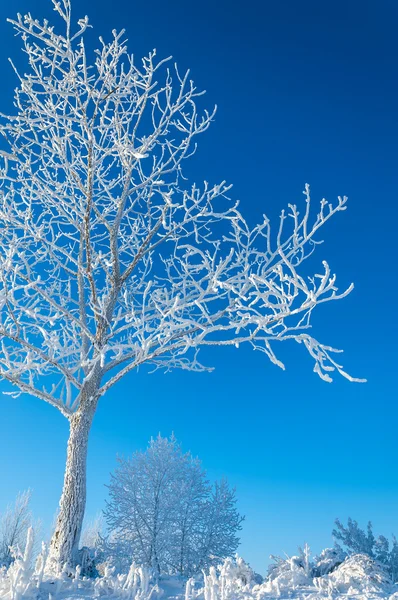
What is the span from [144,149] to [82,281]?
240cm

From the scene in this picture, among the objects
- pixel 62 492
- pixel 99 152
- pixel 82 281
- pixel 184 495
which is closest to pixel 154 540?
pixel 184 495

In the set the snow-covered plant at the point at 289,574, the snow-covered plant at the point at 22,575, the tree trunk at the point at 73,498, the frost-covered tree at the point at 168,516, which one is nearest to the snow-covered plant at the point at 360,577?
the snow-covered plant at the point at 289,574

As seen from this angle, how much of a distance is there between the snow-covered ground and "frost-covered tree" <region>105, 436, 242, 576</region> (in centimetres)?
686

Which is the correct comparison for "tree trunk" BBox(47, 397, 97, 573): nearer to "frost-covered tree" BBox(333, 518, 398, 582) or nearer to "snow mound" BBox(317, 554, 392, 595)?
"snow mound" BBox(317, 554, 392, 595)

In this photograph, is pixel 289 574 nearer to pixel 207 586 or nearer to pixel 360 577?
pixel 360 577

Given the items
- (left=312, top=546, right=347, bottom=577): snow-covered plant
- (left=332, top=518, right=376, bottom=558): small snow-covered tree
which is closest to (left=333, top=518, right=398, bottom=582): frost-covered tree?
(left=332, top=518, right=376, bottom=558): small snow-covered tree

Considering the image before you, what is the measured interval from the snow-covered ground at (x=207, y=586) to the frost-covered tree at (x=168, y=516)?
6.86 meters

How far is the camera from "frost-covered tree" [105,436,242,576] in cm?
1149

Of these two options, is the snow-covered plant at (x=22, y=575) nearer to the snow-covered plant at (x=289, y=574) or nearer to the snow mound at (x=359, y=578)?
the snow-covered plant at (x=289, y=574)

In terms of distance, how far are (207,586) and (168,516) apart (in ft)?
27.0

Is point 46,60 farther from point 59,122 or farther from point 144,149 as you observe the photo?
point 144,149

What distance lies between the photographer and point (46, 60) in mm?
7180

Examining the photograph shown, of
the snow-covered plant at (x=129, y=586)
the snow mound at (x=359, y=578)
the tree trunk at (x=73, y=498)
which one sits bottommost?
the snow-covered plant at (x=129, y=586)

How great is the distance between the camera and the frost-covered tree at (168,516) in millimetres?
11492
